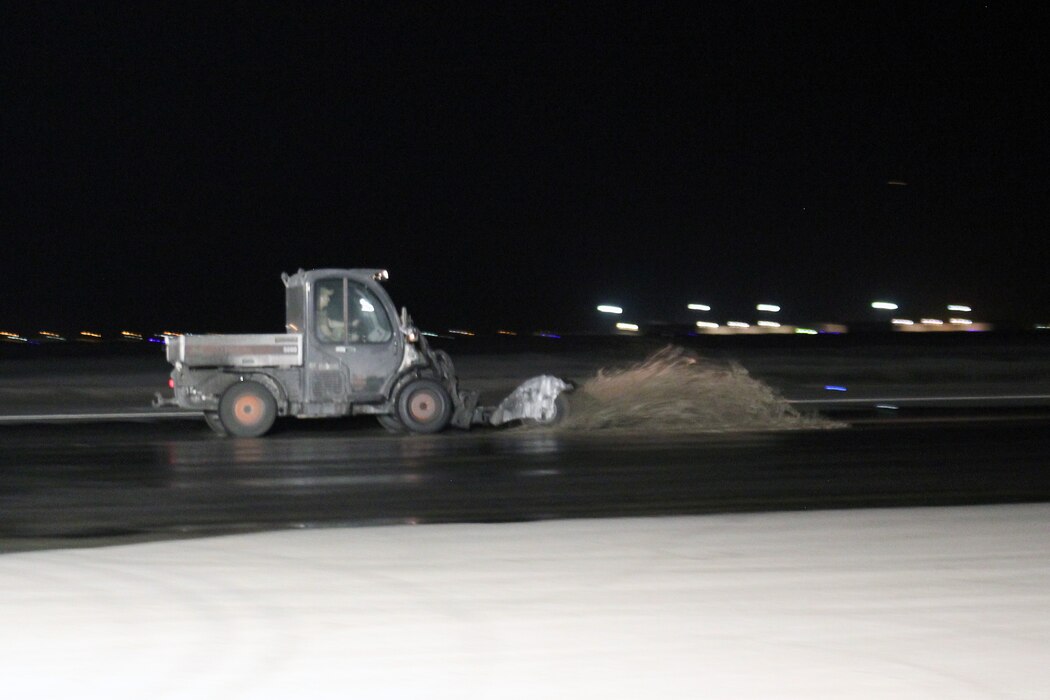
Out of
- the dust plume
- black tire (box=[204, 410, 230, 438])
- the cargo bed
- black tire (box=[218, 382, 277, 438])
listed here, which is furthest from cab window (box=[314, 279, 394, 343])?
the dust plume

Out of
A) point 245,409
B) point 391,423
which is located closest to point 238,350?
point 245,409

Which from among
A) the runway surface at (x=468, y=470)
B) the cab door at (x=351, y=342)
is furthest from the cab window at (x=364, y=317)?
the runway surface at (x=468, y=470)

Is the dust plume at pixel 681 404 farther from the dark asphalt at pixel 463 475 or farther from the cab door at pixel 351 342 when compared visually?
the cab door at pixel 351 342

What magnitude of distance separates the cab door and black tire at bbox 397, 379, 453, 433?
1.03ft

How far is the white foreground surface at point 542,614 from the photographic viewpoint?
18.3 ft

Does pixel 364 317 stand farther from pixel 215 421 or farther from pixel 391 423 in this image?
pixel 215 421

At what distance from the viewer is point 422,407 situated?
56.4ft

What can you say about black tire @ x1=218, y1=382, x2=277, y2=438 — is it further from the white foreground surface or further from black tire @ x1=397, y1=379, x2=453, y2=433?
the white foreground surface

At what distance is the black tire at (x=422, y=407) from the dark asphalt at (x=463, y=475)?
1.10 feet

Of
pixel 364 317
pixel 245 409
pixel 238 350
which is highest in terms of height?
pixel 364 317

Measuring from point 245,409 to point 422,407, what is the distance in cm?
218

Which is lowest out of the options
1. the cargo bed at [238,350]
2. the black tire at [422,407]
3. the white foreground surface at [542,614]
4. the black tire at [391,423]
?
the white foreground surface at [542,614]

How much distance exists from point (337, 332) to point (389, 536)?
27.1 ft

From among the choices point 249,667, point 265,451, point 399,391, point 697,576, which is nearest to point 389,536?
point 697,576
